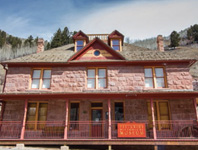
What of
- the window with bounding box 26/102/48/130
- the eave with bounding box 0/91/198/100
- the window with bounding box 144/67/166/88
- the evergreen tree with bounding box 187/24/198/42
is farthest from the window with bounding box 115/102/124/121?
the evergreen tree with bounding box 187/24/198/42

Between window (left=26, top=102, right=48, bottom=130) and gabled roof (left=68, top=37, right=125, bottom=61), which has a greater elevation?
gabled roof (left=68, top=37, right=125, bottom=61)

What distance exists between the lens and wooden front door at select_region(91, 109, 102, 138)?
14.1 meters

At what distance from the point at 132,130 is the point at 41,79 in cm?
822

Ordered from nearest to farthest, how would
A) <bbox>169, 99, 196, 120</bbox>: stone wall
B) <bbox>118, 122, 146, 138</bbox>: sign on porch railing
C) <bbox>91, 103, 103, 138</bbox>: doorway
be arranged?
<bbox>118, 122, 146, 138</bbox>: sign on porch railing, <bbox>169, 99, 196, 120</bbox>: stone wall, <bbox>91, 103, 103, 138</bbox>: doorway

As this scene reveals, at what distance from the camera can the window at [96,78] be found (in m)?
15.2

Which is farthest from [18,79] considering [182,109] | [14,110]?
[182,109]

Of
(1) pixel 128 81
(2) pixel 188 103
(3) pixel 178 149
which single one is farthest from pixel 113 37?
(3) pixel 178 149

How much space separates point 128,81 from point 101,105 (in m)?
2.86

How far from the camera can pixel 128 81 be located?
49.5 ft

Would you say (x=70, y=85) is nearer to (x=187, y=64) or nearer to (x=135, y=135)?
(x=135, y=135)

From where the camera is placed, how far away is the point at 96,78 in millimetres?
15367

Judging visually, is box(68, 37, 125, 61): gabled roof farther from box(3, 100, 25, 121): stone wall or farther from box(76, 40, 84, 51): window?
box(3, 100, 25, 121): stone wall

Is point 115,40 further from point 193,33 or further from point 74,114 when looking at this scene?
point 193,33

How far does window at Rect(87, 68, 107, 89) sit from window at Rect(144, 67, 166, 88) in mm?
3368
